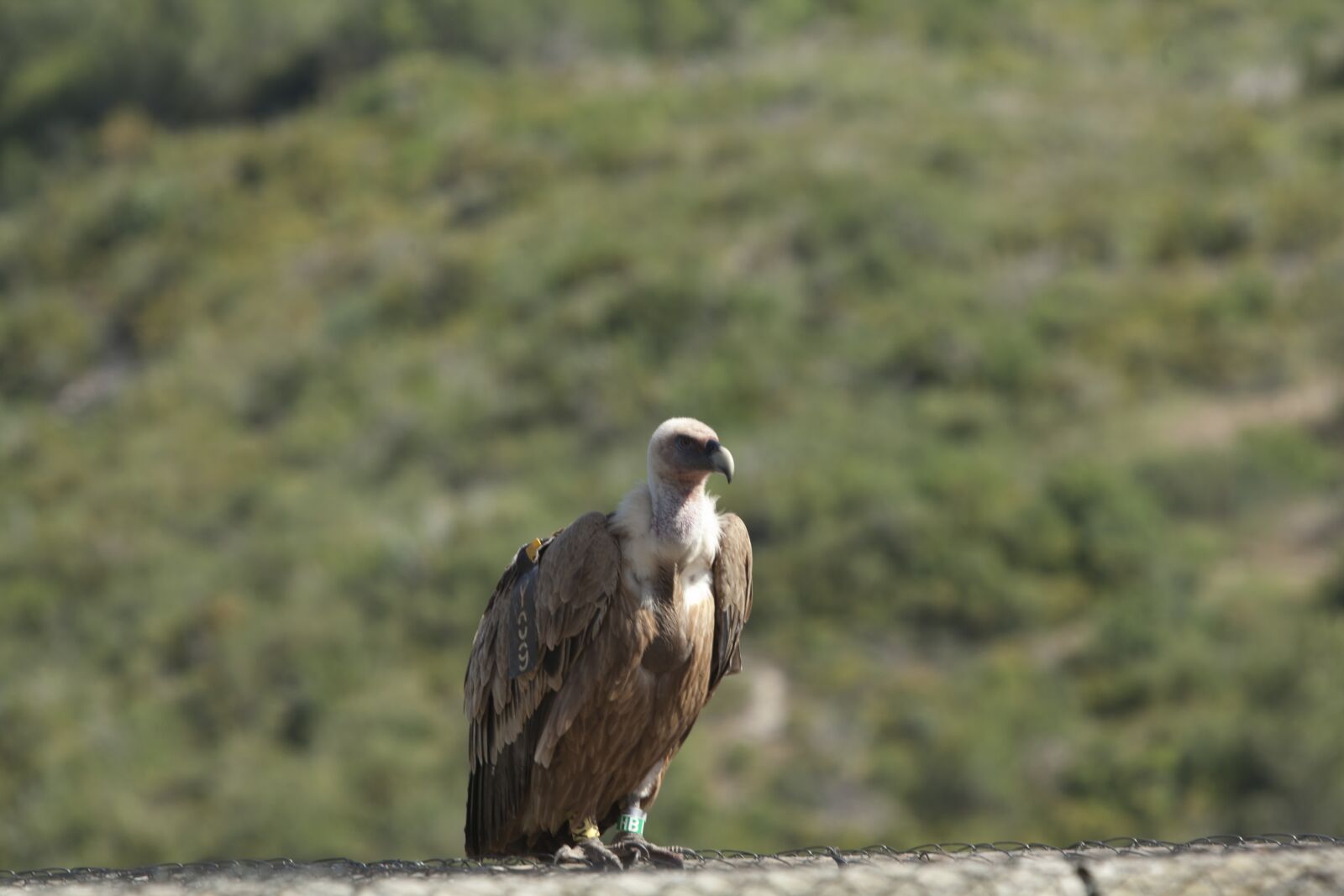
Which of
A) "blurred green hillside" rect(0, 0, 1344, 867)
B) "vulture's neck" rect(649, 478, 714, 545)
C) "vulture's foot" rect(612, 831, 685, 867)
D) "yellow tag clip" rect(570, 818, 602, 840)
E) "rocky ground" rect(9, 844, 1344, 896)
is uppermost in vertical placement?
"blurred green hillside" rect(0, 0, 1344, 867)

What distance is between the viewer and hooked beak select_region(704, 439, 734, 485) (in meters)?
5.27

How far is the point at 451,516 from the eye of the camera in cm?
2186

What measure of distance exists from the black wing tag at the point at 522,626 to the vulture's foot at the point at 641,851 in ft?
1.99

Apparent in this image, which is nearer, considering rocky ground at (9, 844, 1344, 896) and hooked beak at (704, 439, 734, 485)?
rocky ground at (9, 844, 1344, 896)

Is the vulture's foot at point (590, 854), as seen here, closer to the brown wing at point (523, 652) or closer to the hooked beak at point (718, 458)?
the brown wing at point (523, 652)

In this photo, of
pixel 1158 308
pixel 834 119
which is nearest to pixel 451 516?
pixel 1158 308

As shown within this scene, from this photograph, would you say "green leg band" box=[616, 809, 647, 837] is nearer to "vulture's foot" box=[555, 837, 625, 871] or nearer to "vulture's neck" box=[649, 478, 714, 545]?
"vulture's foot" box=[555, 837, 625, 871]

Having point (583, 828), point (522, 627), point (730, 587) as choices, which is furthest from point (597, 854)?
point (730, 587)

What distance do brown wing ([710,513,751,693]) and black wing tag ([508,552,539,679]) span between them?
0.57 meters

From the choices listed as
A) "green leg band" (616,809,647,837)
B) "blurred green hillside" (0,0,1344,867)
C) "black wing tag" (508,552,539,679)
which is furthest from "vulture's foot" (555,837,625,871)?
"blurred green hillside" (0,0,1344,867)

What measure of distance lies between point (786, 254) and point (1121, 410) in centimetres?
659

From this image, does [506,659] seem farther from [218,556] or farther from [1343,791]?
[218,556]

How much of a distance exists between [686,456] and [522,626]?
0.78 metres

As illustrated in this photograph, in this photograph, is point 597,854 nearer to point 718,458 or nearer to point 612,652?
point 612,652
